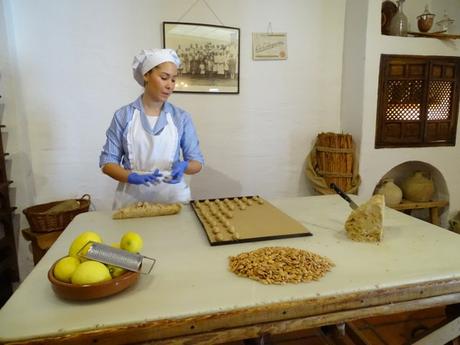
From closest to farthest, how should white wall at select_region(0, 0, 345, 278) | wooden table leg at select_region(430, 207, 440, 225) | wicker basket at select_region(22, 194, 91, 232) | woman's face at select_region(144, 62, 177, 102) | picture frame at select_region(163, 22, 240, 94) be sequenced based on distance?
1. woman's face at select_region(144, 62, 177, 102)
2. wicker basket at select_region(22, 194, 91, 232)
3. white wall at select_region(0, 0, 345, 278)
4. picture frame at select_region(163, 22, 240, 94)
5. wooden table leg at select_region(430, 207, 440, 225)

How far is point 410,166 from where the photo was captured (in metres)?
3.34

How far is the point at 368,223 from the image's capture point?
1203 mm

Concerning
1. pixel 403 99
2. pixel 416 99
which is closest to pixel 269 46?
pixel 403 99

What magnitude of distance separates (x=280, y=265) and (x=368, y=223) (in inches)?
17.7

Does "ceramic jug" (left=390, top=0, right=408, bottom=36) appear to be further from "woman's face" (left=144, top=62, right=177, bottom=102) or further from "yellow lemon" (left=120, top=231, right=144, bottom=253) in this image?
"yellow lemon" (left=120, top=231, right=144, bottom=253)

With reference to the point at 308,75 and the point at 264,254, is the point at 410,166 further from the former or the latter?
the point at 264,254

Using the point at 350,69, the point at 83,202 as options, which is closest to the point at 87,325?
the point at 83,202

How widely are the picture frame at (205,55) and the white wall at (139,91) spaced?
6 centimetres

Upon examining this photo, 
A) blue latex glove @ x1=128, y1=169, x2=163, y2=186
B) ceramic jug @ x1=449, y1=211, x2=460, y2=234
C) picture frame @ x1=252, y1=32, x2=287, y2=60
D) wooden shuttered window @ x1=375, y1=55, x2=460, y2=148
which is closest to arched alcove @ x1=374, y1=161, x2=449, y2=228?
ceramic jug @ x1=449, y1=211, x2=460, y2=234

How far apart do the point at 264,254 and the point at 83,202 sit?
190cm

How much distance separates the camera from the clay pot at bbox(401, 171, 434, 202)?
9.96ft

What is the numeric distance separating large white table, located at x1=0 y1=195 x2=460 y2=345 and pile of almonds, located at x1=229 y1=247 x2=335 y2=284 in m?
0.03

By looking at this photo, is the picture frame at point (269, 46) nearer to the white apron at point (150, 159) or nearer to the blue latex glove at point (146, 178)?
the white apron at point (150, 159)

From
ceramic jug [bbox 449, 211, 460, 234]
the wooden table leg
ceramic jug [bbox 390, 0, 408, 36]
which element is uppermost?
ceramic jug [bbox 390, 0, 408, 36]
